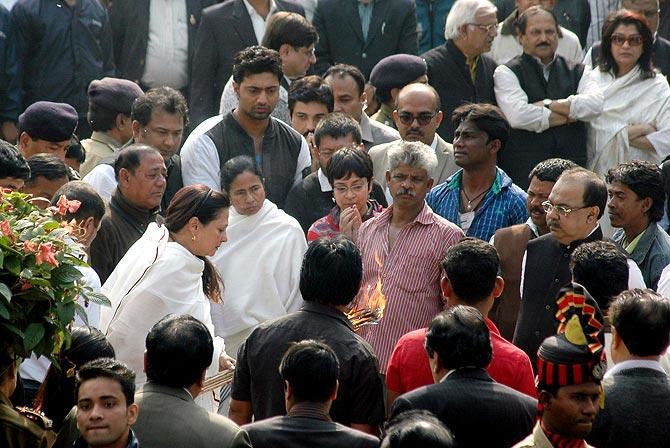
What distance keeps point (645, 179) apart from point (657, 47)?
332 cm

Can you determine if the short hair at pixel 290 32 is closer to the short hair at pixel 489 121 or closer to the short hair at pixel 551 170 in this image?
the short hair at pixel 489 121

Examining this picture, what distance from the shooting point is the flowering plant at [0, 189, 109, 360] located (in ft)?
17.7

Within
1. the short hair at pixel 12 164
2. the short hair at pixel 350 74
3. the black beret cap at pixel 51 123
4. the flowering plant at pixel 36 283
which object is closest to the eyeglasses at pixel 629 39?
the short hair at pixel 350 74

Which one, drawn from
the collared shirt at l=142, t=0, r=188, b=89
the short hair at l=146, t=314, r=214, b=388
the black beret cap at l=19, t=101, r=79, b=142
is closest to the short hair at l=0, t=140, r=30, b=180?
the black beret cap at l=19, t=101, r=79, b=142

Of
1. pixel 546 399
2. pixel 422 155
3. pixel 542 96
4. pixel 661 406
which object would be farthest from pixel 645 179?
pixel 546 399

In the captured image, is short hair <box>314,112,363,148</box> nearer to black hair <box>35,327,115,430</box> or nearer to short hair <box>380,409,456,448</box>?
black hair <box>35,327,115,430</box>

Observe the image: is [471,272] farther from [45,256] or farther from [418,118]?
[418,118]

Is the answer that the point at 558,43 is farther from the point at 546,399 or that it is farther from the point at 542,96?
the point at 546,399

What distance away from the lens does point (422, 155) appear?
8.01 meters

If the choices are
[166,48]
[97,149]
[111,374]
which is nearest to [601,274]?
[111,374]

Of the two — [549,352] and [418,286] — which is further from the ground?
[549,352]

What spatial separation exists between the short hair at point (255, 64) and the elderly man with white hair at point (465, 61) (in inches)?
62.1

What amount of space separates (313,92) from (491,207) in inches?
74.6

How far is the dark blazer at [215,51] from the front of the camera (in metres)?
10.7
